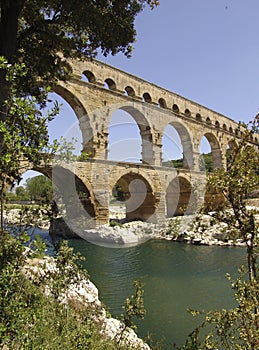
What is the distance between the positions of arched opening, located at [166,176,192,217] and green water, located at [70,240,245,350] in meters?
8.74

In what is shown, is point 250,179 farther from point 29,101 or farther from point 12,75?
point 12,75

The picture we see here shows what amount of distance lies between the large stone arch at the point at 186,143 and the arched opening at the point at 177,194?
192cm

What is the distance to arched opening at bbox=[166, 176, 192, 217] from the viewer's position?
2323 cm

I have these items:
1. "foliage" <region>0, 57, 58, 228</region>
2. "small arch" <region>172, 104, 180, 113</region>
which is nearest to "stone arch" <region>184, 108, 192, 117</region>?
"small arch" <region>172, 104, 180, 113</region>

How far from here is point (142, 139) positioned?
70.1 feet

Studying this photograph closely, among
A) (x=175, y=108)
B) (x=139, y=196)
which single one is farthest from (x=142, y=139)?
(x=175, y=108)

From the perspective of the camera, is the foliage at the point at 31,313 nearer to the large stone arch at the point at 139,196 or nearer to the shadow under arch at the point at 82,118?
the shadow under arch at the point at 82,118

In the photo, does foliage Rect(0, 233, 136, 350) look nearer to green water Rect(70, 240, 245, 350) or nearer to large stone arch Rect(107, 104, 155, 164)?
green water Rect(70, 240, 245, 350)

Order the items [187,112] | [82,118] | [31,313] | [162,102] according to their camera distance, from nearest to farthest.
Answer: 1. [31,313]
2. [82,118]
3. [162,102]
4. [187,112]

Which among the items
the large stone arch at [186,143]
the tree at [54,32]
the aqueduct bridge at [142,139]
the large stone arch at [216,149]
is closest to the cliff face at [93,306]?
the tree at [54,32]

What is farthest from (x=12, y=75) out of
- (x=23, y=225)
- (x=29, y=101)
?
(x=23, y=225)

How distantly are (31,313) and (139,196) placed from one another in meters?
18.9

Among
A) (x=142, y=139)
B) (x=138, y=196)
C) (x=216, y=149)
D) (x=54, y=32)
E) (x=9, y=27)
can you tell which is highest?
(x=216, y=149)

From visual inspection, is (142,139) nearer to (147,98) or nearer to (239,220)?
(147,98)
